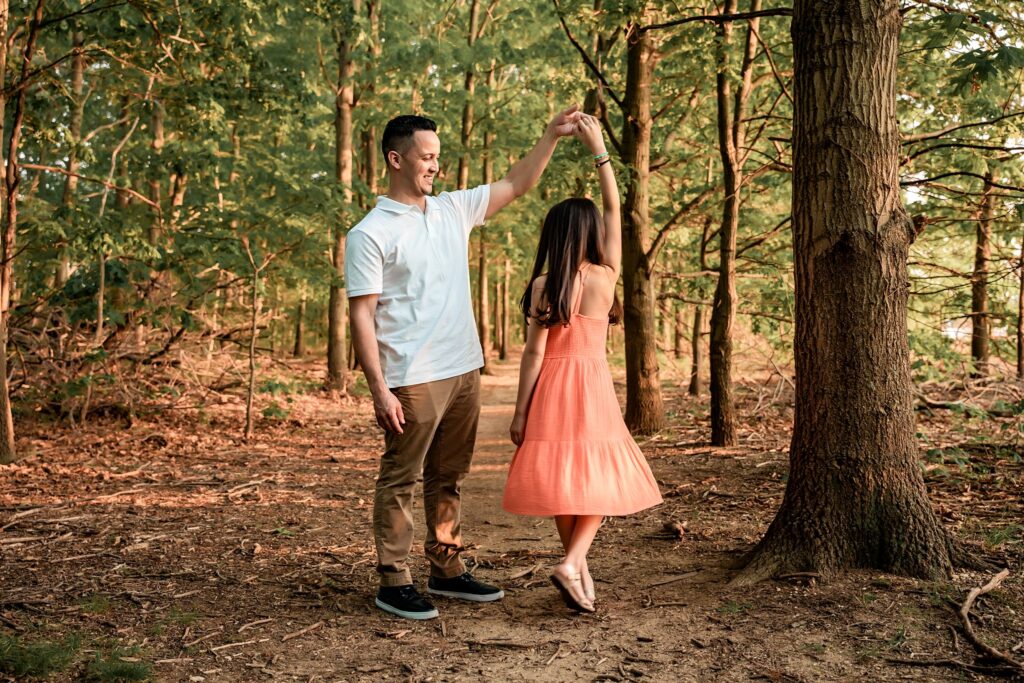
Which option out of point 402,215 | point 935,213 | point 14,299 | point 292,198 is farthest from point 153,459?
point 935,213

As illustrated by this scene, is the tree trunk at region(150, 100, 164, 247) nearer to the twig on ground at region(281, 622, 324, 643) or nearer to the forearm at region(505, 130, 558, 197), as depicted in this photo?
the forearm at region(505, 130, 558, 197)

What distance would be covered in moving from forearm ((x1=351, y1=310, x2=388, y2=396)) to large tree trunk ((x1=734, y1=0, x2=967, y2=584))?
2.12m

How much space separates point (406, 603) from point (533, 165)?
2390 millimetres

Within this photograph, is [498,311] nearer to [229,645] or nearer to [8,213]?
[8,213]

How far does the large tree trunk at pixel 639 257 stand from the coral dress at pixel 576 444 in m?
5.66

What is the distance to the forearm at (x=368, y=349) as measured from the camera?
3879mm

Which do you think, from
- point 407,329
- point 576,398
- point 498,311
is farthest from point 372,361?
point 498,311

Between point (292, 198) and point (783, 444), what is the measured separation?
7073mm

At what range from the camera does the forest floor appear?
3.36 m

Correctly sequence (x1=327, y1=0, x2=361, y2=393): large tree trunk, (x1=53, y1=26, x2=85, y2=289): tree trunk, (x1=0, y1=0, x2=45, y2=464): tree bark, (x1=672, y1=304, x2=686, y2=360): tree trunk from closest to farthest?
(x1=0, y1=0, x2=45, y2=464): tree bark < (x1=53, y1=26, x2=85, y2=289): tree trunk < (x1=672, y1=304, x2=686, y2=360): tree trunk < (x1=327, y1=0, x2=361, y2=393): large tree trunk

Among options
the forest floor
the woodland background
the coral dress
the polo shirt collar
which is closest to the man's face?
the polo shirt collar

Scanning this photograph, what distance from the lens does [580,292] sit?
159 inches

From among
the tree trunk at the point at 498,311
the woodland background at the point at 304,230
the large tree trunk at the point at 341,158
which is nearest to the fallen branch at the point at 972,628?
the woodland background at the point at 304,230

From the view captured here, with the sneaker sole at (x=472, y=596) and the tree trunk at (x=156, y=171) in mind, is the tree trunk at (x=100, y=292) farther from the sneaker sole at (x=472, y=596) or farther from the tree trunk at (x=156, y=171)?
the sneaker sole at (x=472, y=596)
